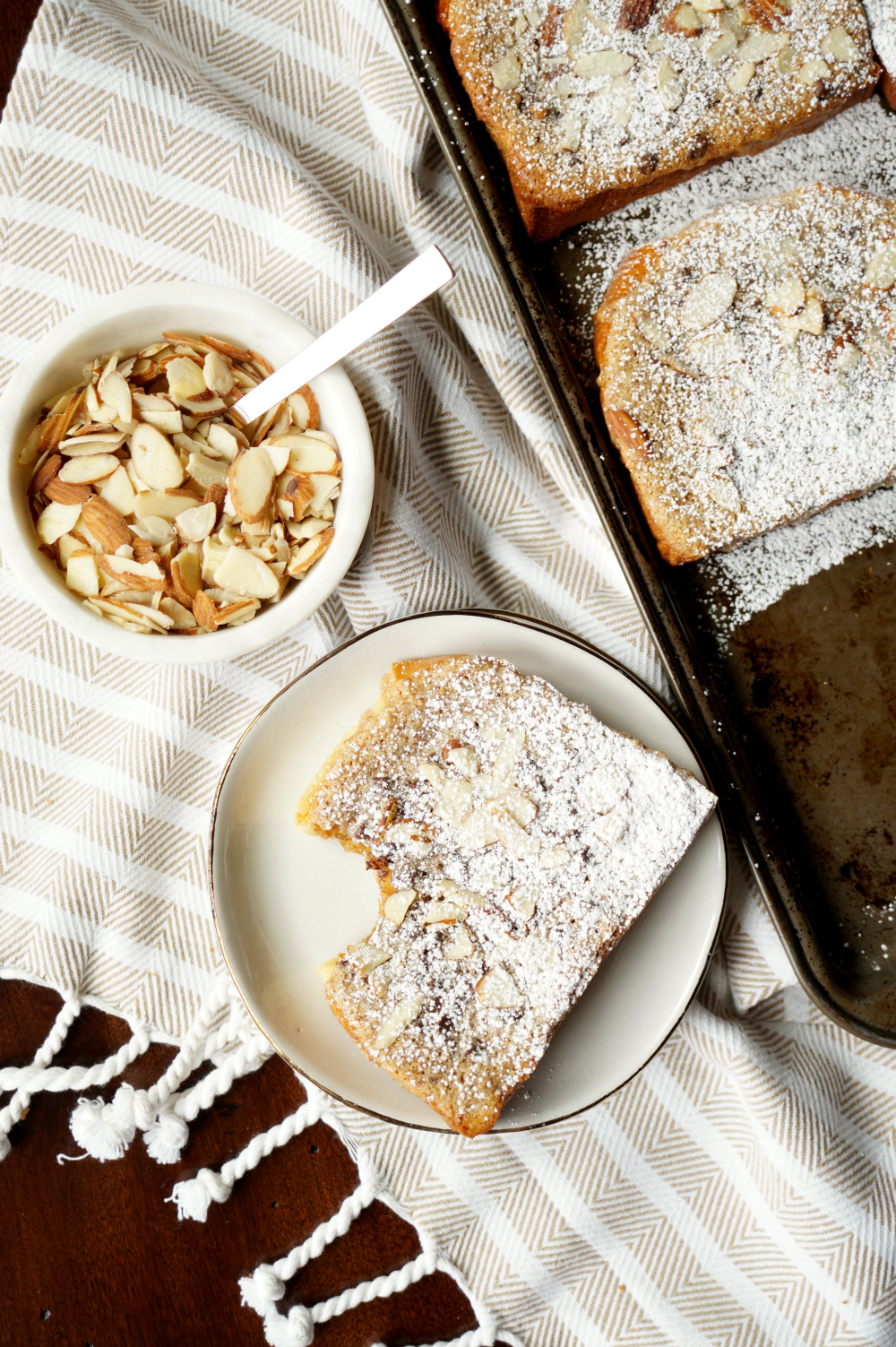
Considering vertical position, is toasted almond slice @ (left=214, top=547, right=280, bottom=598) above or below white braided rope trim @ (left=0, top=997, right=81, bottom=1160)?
above

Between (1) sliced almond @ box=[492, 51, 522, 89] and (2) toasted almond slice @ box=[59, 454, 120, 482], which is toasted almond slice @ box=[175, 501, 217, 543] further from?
(1) sliced almond @ box=[492, 51, 522, 89]

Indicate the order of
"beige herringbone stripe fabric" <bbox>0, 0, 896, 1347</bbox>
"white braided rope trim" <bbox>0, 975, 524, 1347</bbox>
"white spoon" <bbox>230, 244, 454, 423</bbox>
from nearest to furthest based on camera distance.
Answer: "white spoon" <bbox>230, 244, 454, 423</bbox>
"beige herringbone stripe fabric" <bbox>0, 0, 896, 1347</bbox>
"white braided rope trim" <bbox>0, 975, 524, 1347</bbox>

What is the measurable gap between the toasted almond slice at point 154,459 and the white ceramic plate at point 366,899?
29 centimetres

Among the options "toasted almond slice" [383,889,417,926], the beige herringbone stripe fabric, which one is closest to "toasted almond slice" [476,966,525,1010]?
"toasted almond slice" [383,889,417,926]

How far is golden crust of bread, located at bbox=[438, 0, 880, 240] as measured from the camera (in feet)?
3.69

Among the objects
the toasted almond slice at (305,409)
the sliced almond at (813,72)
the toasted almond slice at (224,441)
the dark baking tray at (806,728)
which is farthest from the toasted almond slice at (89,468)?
the sliced almond at (813,72)

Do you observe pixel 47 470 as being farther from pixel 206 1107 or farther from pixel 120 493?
pixel 206 1107

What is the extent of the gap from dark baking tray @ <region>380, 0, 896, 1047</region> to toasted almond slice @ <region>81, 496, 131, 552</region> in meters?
0.58

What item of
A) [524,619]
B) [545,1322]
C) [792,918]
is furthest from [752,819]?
[545,1322]

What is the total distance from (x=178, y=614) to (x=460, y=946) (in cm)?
54

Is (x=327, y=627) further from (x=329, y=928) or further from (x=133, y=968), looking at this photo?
(x=133, y=968)

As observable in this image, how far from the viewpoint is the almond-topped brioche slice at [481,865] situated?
114cm

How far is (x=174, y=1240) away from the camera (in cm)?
137

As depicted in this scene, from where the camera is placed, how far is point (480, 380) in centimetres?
129
